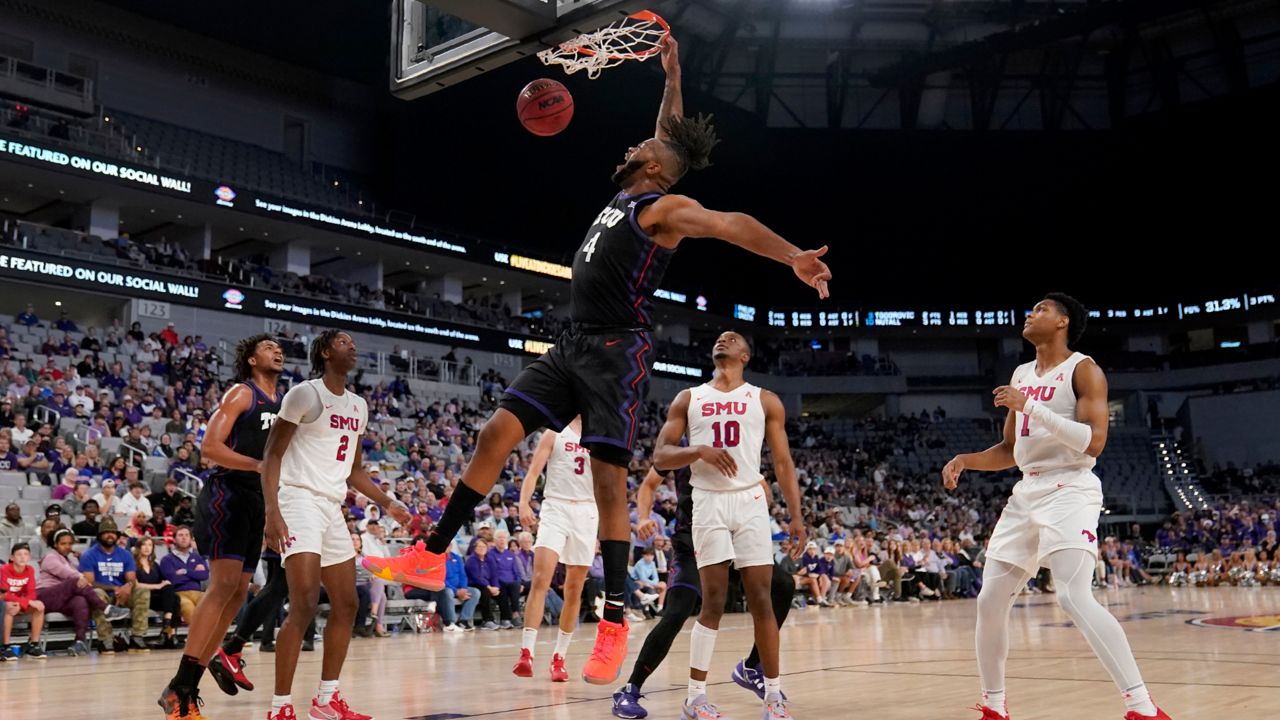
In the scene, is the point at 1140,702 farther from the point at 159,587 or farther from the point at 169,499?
the point at 169,499

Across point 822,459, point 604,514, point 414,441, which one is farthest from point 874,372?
point 604,514

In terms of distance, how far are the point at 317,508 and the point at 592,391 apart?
5.72 feet

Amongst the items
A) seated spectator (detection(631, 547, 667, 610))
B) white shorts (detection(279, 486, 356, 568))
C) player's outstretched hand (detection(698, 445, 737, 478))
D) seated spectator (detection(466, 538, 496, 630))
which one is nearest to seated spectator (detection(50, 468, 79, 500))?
seated spectator (detection(466, 538, 496, 630))

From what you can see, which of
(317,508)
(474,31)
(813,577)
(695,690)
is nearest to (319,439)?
(317,508)

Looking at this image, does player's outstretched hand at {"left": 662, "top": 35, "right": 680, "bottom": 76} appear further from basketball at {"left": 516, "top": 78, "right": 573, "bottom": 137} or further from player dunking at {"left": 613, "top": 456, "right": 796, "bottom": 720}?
player dunking at {"left": 613, "top": 456, "right": 796, "bottom": 720}

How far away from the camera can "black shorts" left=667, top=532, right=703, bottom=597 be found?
6070mm

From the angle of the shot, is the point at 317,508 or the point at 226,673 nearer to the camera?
the point at 317,508

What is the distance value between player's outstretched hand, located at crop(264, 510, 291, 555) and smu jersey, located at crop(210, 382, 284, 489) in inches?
33.6

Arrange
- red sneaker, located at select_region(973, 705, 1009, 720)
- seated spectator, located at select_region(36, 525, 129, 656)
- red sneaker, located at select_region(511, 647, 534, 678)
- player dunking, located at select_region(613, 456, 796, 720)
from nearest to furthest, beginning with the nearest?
red sneaker, located at select_region(973, 705, 1009, 720)
player dunking, located at select_region(613, 456, 796, 720)
red sneaker, located at select_region(511, 647, 534, 678)
seated spectator, located at select_region(36, 525, 129, 656)

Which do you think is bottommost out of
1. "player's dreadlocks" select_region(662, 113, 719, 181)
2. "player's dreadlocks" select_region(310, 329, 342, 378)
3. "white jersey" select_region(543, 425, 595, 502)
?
"white jersey" select_region(543, 425, 595, 502)

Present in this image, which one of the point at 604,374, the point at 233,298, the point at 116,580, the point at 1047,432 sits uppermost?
the point at 233,298

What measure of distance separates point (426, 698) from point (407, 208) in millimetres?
26382

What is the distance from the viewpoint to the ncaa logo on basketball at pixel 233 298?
2697 centimetres

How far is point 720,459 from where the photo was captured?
5.45 meters
